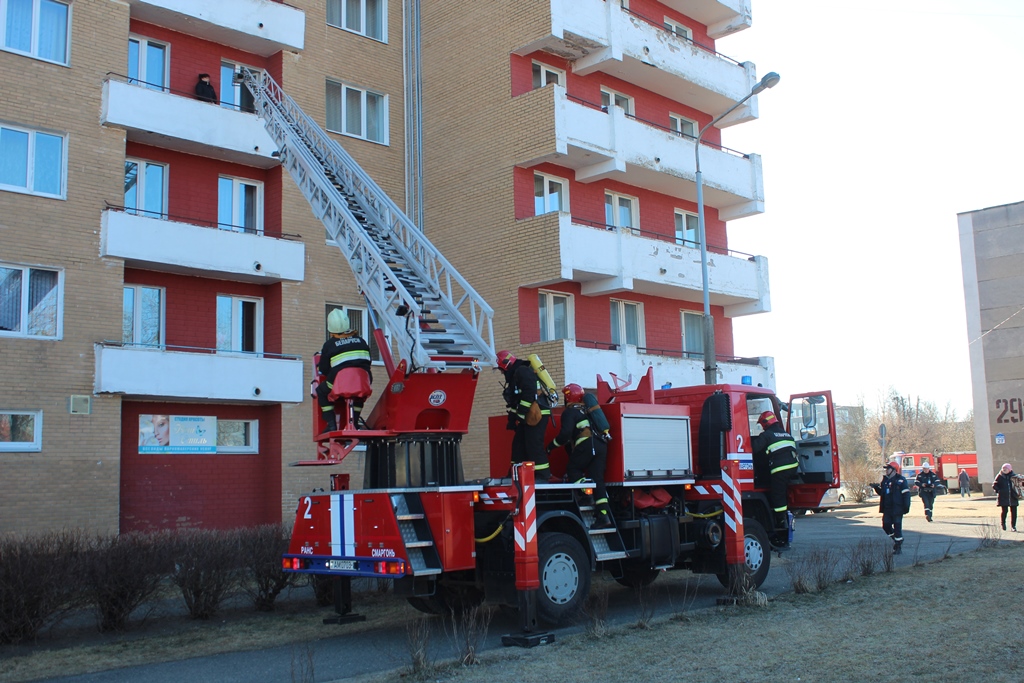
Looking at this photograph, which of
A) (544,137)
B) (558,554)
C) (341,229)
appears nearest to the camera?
(558,554)

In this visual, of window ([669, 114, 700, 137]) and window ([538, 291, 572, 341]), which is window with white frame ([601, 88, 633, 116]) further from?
window ([538, 291, 572, 341])

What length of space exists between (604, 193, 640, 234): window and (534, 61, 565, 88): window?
10.7ft

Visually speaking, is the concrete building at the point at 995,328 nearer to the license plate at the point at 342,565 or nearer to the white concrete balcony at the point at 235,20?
the white concrete balcony at the point at 235,20

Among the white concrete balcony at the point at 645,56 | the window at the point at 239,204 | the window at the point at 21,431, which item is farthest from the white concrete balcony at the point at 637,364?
the window at the point at 21,431

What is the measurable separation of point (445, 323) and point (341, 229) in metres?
2.97

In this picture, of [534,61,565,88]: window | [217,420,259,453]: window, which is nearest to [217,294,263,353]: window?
[217,420,259,453]: window

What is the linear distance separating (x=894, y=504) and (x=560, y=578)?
8641mm

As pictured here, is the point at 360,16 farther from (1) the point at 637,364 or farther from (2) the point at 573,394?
(2) the point at 573,394

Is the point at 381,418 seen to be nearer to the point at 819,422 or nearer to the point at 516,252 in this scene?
the point at 819,422

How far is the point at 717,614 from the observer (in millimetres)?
10680

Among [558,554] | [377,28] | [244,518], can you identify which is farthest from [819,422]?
[377,28]

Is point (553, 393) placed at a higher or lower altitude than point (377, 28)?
lower

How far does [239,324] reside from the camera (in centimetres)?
2177

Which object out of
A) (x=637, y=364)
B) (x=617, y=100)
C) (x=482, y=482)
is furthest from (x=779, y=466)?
(x=617, y=100)
